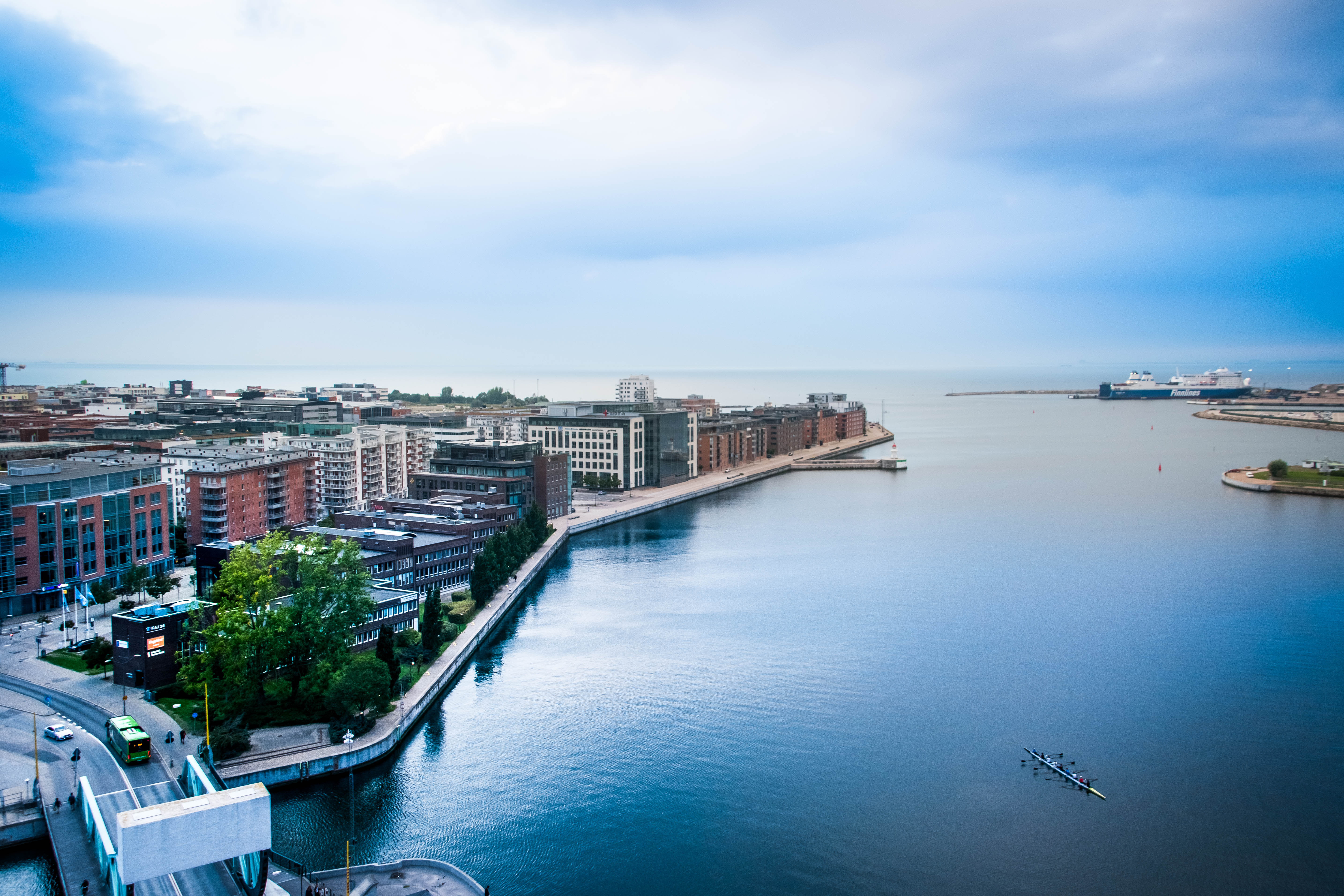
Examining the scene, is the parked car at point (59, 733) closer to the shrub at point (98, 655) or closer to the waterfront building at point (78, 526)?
the shrub at point (98, 655)

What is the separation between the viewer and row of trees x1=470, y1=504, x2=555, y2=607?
23109mm

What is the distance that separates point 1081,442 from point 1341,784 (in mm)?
61085

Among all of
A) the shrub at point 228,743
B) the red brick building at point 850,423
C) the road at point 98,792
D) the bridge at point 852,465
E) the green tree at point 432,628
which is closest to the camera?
the road at point 98,792

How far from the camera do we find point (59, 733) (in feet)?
46.2

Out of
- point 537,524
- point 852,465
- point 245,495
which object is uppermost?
point 245,495

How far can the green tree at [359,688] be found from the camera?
14.8 m

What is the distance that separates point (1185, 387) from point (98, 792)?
14870 cm

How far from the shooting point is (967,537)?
1314 inches

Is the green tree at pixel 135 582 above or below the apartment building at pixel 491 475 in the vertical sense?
below

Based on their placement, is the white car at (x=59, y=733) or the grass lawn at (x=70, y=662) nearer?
the white car at (x=59, y=733)

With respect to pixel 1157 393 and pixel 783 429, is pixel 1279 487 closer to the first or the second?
pixel 783 429

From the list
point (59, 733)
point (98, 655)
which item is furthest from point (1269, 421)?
→ point (59, 733)

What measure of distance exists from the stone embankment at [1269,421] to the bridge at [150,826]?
8972 cm

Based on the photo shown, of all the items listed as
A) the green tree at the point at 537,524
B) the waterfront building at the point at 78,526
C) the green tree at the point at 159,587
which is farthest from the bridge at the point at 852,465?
the green tree at the point at 159,587
